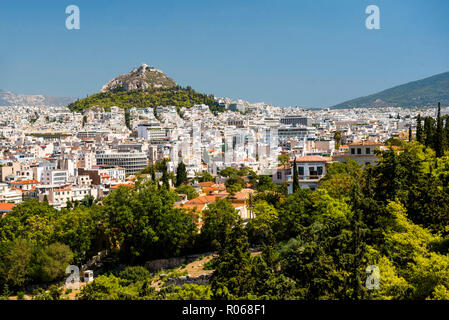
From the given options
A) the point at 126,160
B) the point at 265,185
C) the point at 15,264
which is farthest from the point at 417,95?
the point at 15,264

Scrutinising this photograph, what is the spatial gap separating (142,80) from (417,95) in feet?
210

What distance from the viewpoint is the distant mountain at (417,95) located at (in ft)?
342

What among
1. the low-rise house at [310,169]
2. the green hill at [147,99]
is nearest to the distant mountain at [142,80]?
the green hill at [147,99]

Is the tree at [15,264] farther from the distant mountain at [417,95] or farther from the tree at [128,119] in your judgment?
the distant mountain at [417,95]

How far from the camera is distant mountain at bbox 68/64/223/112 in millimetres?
78562

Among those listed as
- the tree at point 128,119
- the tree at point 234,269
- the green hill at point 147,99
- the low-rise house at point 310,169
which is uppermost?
the green hill at point 147,99

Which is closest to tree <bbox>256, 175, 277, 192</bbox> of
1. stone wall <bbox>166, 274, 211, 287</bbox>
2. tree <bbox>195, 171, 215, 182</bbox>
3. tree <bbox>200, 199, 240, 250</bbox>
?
tree <bbox>200, 199, 240, 250</bbox>

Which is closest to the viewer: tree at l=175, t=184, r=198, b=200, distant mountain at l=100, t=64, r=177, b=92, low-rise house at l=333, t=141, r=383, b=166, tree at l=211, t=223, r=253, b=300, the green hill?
tree at l=211, t=223, r=253, b=300

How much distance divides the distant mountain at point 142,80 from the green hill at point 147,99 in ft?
4.46

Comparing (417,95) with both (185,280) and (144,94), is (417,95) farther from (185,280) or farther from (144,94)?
(185,280)

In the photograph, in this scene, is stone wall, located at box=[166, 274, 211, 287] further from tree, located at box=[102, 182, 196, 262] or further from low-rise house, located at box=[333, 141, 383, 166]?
low-rise house, located at box=[333, 141, 383, 166]

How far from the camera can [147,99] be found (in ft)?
263

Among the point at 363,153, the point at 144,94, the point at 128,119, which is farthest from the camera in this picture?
the point at 144,94

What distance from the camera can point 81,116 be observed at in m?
70.8
